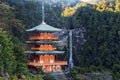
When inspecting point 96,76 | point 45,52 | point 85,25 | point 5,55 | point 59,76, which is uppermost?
point 85,25

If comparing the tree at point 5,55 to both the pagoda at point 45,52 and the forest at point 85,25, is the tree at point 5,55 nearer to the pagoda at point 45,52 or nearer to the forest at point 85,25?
the forest at point 85,25

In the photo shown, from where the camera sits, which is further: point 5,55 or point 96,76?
point 96,76

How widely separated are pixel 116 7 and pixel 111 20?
2.19m

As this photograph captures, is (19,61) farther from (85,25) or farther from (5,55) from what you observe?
(85,25)

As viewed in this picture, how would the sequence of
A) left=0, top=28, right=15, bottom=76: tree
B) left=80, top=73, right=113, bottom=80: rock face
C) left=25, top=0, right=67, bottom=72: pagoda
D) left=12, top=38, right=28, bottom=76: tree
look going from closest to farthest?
1. left=0, top=28, right=15, bottom=76: tree
2. left=12, top=38, right=28, bottom=76: tree
3. left=80, top=73, right=113, bottom=80: rock face
4. left=25, top=0, right=67, bottom=72: pagoda

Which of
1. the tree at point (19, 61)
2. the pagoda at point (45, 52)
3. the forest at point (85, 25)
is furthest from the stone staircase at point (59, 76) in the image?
the tree at point (19, 61)

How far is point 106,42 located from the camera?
4222cm

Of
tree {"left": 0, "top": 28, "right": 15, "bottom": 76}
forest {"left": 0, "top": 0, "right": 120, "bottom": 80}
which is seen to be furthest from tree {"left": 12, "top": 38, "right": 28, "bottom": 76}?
forest {"left": 0, "top": 0, "right": 120, "bottom": 80}

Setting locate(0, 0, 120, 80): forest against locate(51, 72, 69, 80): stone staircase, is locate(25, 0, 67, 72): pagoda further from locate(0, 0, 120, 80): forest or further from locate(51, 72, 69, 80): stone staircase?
locate(51, 72, 69, 80): stone staircase

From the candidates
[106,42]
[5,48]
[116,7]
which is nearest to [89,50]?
[106,42]

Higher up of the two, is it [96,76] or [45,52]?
[45,52]

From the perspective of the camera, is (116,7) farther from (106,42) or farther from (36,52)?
(36,52)

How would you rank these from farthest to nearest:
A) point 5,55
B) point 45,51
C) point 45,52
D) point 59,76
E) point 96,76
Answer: point 45,51 → point 45,52 → point 96,76 → point 59,76 → point 5,55

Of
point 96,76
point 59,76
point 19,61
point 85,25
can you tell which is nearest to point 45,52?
point 59,76
